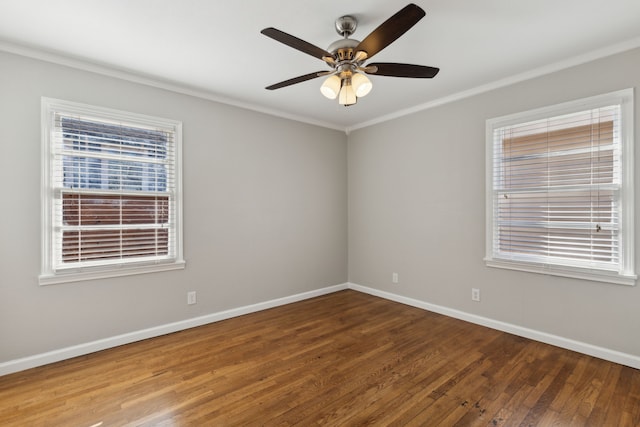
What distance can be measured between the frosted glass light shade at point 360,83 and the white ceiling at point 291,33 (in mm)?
399

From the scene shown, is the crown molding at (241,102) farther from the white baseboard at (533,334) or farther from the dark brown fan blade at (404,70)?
the white baseboard at (533,334)

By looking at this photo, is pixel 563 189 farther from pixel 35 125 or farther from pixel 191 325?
pixel 35 125

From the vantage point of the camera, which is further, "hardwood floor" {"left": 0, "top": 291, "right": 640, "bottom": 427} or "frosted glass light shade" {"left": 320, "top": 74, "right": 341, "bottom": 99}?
"frosted glass light shade" {"left": 320, "top": 74, "right": 341, "bottom": 99}

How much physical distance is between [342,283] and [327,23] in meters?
3.61

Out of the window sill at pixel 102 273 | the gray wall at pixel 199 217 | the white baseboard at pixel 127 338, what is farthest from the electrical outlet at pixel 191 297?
the window sill at pixel 102 273

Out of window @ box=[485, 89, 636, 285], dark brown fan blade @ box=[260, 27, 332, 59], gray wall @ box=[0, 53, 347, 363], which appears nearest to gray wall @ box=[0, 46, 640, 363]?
gray wall @ box=[0, 53, 347, 363]

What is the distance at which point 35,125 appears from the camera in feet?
8.32

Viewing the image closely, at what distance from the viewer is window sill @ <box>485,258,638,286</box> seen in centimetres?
251

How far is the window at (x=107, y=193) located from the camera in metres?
2.63

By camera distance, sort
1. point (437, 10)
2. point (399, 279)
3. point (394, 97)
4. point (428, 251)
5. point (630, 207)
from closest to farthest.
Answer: point (437, 10)
point (630, 207)
point (394, 97)
point (428, 251)
point (399, 279)

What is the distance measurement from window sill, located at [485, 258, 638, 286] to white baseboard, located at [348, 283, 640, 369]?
570mm

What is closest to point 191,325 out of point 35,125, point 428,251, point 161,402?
point 161,402

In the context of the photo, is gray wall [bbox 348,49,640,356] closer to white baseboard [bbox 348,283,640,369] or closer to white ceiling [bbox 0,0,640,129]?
white baseboard [bbox 348,283,640,369]

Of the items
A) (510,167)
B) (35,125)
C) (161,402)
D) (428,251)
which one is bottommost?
(161,402)
